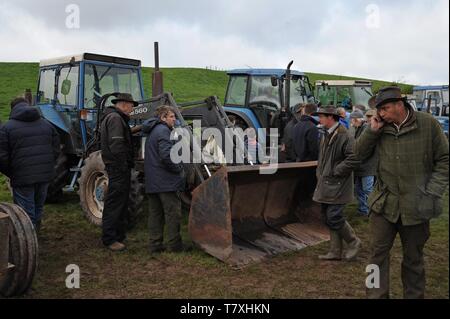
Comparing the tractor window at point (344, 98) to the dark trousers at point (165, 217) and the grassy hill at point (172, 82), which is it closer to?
the grassy hill at point (172, 82)

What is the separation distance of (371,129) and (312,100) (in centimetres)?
638

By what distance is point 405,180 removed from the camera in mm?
3340

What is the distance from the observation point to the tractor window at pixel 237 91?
933 centimetres

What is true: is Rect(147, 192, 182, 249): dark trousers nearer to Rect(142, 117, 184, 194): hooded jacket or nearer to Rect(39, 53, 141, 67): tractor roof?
Rect(142, 117, 184, 194): hooded jacket

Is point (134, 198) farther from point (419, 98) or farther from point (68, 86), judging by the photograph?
point (419, 98)

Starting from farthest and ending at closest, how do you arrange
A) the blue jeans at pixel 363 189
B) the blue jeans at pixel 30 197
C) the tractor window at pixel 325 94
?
the tractor window at pixel 325 94, the blue jeans at pixel 363 189, the blue jeans at pixel 30 197

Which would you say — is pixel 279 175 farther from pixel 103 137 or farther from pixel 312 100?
pixel 312 100

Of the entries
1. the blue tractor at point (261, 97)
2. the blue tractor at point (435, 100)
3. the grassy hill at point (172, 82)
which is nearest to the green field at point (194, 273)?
the blue tractor at point (261, 97)

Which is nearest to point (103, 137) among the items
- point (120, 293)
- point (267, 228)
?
point (120, 293)

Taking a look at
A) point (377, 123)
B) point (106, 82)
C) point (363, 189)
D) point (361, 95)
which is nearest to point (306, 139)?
point (363, 189)

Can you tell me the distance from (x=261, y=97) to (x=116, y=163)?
15.0 ft

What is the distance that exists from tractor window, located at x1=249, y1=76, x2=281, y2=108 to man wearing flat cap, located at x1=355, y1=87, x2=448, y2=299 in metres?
5.53

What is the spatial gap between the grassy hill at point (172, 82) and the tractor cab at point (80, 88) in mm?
11843

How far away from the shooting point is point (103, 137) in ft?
17.0
